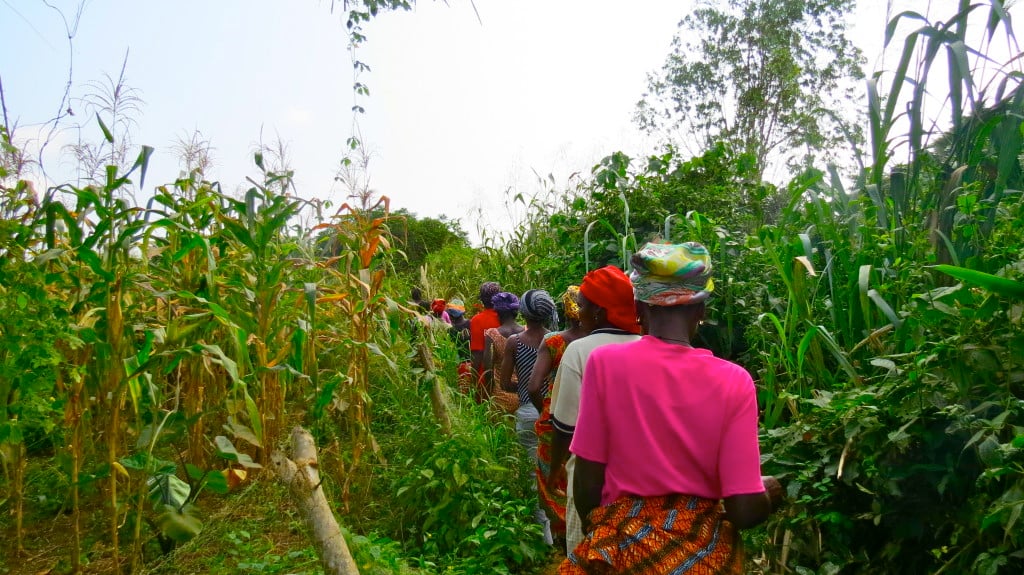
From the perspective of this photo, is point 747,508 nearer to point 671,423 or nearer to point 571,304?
point 671,423

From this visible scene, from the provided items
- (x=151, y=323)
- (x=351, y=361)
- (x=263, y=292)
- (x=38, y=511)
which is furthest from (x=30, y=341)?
(x=351, y=361)

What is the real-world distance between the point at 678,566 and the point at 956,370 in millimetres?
1209

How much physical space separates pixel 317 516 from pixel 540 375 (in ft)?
4.82

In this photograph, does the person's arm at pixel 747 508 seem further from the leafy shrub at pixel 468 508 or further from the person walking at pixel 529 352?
the person walking at pixel 529 352

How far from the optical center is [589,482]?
1.97 m

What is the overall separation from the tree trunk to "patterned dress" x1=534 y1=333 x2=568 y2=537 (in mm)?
1240

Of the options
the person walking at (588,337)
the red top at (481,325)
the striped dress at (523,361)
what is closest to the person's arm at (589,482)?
the person walking at (588,337)

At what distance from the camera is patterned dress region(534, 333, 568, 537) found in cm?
383

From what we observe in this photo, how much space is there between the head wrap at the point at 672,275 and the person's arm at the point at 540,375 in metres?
1.91

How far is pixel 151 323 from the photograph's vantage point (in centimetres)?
344

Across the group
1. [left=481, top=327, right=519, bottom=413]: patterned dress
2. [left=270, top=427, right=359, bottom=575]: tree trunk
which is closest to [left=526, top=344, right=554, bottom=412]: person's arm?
[left=481, top=327, right=519, bottom=413]: patterned dress

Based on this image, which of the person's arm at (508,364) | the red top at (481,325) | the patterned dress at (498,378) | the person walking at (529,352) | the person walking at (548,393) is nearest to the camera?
the person walking at (548,393)

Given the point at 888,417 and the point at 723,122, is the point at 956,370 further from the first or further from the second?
the point at 723,122

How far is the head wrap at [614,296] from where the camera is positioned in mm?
3256
